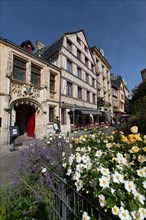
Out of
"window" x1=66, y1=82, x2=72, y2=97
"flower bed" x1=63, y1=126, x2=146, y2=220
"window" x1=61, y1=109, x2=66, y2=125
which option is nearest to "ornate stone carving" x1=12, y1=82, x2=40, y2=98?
"window" x1=61, y1=109, x2=66, y2=125

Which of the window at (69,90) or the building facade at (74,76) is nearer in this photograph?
the building facade at (74,76)

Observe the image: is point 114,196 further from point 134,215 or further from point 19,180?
point 19,180

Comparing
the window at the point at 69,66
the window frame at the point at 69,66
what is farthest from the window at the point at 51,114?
the window at the point at 69,66

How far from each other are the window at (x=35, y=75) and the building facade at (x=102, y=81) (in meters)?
15.4

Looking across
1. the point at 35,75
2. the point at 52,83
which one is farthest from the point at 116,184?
the point at 52,83

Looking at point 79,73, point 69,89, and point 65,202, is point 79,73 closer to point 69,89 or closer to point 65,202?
point 69,89

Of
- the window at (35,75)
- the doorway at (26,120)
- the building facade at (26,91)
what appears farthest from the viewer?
the doorway at (26,120)

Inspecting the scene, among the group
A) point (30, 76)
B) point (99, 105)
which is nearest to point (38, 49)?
point (30, 76)

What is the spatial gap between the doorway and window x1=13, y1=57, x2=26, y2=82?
3.35 metres

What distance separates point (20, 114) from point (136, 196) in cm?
1467

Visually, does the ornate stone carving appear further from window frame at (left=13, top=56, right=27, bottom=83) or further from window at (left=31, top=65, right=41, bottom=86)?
window at (left=31, top=65, right=41, bottom=86)

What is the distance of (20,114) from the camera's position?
14.7 m

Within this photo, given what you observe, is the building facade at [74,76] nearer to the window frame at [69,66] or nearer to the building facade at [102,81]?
the window frame at [69,66]

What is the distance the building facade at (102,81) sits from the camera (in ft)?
92.1
